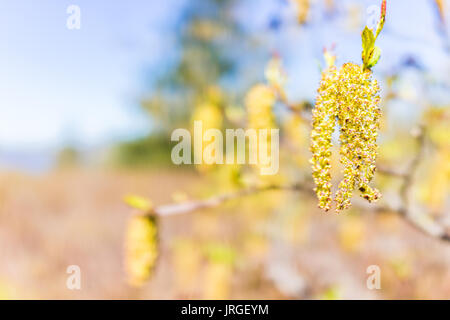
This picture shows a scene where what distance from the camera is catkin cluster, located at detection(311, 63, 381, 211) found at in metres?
0.32

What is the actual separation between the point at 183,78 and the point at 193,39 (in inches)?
45.4

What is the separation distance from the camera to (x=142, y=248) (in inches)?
29.9

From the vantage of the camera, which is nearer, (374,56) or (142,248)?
(374,56)

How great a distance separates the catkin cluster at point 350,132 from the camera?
12.8 inches

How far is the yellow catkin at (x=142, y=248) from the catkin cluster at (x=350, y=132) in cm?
51

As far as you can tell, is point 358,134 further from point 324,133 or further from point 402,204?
point 402,204

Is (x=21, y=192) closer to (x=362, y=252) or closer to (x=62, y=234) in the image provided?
(x=62, y=234)

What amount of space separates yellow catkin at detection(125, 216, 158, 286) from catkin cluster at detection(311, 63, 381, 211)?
0.51m

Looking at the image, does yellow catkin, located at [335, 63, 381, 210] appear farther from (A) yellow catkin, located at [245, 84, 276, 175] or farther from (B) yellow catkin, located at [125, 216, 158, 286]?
(B) yellow catkin, located at [125, 216, 158, 286]

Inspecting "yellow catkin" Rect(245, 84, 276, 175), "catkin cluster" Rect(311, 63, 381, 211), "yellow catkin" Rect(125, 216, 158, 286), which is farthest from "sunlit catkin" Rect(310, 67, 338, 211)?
"yellow catkin" Rect(125, 216, 158, 286)

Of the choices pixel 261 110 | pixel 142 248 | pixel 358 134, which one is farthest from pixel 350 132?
pixel 142 248

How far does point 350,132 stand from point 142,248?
0.55 meters

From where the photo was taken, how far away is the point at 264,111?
2.32 feet
